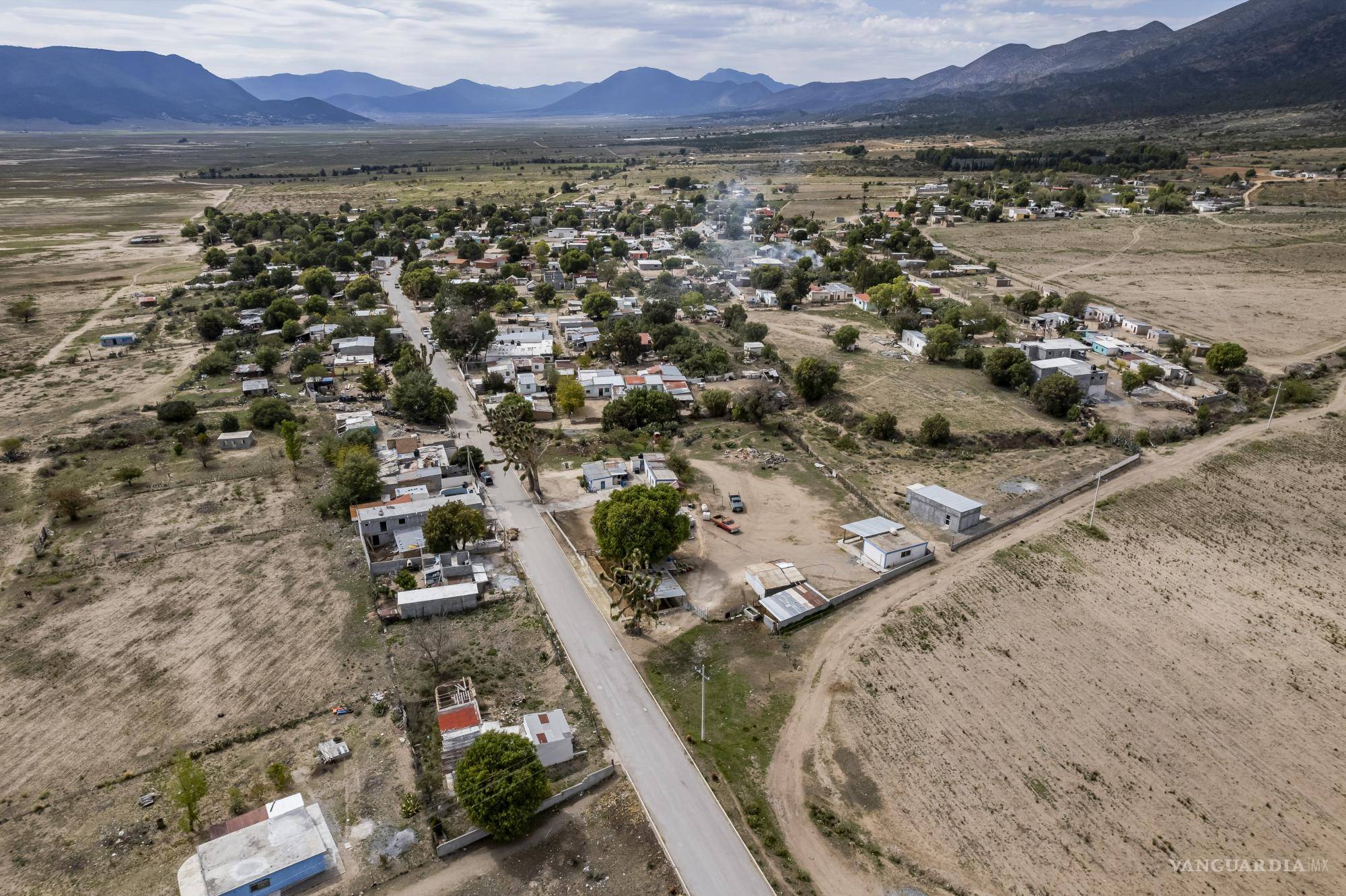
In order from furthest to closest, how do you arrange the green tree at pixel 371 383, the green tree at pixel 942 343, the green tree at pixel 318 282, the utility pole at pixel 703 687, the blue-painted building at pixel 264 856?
1. the green tree at pixel 318 282
2. the green tree at pixel 942 343
3. the green tree at pixel 371 383
4. the utility pole at pixel 703 687
5. the blue-painted building at pixel 264 856

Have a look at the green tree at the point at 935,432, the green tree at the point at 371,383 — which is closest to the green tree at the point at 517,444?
the green tree at the point at 371,383

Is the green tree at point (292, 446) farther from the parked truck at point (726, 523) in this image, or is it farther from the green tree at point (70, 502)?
the parked truck at point (726, 523)

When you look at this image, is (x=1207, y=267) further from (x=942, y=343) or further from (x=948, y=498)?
(x=948, y=498)

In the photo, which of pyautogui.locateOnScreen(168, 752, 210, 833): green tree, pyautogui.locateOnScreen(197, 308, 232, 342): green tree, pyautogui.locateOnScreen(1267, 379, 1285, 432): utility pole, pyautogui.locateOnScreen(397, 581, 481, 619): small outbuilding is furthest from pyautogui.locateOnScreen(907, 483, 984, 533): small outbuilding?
pyautogui.locateOnScreen(197, 308, 232, 342): green tree

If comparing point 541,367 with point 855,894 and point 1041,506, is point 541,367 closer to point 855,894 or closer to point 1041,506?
point 1041,506

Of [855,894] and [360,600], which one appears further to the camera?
[360,600]

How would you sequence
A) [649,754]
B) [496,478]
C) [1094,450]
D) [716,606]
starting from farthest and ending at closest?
[1094,450] → [496,478] → [716,606] → [649,754]

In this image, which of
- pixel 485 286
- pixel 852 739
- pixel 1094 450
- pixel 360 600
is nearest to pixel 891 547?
pixel 852 739
